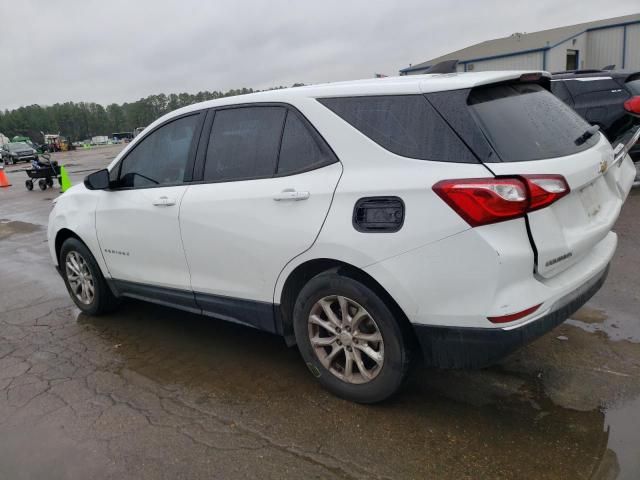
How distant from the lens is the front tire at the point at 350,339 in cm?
288

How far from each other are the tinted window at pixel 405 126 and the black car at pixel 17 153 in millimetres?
40014

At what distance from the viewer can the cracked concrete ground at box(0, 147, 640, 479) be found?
106 inches

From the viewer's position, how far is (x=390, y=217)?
9.01 ft

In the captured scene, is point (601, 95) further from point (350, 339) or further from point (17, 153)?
point (17, 153)

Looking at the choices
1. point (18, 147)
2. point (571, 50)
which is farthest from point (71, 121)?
point (571, 50)

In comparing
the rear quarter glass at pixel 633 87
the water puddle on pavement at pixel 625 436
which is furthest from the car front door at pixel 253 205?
the rear quarter glass at pixel 633 87

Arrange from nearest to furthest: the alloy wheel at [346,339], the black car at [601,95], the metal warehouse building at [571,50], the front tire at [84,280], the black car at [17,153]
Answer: the alloy wheel at [346,339], the front tire at [84,280], the black car at [601,95], the metal warehouse building at [571,50], the black car at [17,153]

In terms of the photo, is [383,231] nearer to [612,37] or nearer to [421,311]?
Answer: [421,311]

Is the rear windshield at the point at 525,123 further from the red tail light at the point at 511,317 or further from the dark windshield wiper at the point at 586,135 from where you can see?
the red tail light at the point at 511,317

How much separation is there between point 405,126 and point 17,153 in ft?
136

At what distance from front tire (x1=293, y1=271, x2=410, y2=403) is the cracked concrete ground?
166 mm

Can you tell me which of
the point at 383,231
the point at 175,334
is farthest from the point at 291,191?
the point at 175,334

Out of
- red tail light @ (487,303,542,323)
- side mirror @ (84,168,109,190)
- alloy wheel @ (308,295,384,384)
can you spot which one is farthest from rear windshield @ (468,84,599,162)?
side mirror @ (84,168,109,190)

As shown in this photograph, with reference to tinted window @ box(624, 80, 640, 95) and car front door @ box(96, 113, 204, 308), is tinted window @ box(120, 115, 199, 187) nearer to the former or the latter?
car front door @ box(96, 113, 204, 308)
